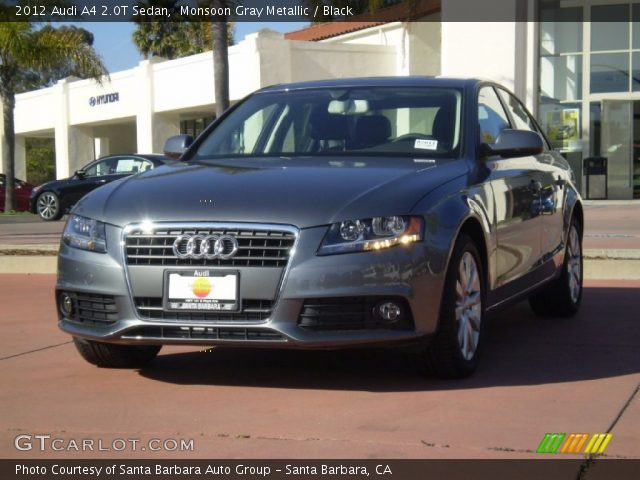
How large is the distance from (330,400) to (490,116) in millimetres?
2445

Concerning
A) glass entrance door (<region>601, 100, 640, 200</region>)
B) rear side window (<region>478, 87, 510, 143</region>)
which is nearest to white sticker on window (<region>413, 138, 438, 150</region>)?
rear side window (<region>478, 87, 510, 143</region>)

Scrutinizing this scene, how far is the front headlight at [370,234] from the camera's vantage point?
5.47m

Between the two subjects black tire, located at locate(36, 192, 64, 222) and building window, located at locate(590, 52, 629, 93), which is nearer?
black tire, located at locate(36, 192, 64, 222)

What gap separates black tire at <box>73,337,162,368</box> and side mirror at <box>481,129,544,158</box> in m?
2.19

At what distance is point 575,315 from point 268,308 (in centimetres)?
371

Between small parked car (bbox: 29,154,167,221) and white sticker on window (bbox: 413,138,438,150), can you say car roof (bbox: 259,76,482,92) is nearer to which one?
white sticker on window (bbox: 413,138,438,150)

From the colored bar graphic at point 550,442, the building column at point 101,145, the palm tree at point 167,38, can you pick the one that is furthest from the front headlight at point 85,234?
the palm tree at point 167,38

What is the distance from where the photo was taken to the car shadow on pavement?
6.04 m

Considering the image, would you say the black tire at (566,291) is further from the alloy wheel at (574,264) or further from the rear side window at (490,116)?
the rear side window at (490,116)

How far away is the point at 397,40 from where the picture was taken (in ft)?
111

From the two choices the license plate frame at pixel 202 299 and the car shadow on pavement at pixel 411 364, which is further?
the car shadow on pavement at pixel 411 364

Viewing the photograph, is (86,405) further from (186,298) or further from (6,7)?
(6,7)

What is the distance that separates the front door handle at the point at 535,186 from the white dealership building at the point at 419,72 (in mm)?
19794

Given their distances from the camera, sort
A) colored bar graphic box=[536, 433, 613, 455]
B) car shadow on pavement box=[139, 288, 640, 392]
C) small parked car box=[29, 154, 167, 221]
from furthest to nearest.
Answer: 1. small parked car box=[29, 154, 167, 221]
2. car shadow on pavement box=[139, 288, 640, 392]
3. colored bar graphic box=[536, 433, 613, 455]
